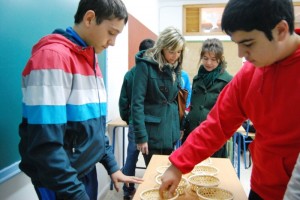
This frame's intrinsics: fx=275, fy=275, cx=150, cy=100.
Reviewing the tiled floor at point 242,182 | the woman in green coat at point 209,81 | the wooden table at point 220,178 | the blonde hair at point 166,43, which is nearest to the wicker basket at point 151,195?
the wooden table at point 220,178

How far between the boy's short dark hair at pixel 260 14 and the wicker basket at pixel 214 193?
0.60 metres

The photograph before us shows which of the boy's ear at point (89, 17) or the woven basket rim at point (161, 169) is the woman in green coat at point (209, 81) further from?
the boy's ear at point (89, 17)

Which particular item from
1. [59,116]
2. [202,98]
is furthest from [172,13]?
[59,116]

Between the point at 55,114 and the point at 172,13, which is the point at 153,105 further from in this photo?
the point at 172,13

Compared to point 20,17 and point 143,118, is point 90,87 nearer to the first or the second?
point 20,17

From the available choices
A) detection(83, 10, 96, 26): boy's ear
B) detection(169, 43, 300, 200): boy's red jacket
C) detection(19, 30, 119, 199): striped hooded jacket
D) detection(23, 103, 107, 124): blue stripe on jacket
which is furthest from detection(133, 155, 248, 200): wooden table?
detection(83, 10, 96, 26): boy's ear

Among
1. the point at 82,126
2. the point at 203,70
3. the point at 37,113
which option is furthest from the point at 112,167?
the point at 203,70

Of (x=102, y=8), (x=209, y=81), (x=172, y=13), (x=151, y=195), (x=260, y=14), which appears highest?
(x=172, y=13)

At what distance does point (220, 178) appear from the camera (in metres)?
1.25

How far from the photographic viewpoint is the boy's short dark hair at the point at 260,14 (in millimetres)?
750

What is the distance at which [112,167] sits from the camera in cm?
128

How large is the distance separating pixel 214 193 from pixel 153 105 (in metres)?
0.98

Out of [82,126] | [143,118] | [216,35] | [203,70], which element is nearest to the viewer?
[82,126]

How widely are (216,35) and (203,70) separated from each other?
12.2ft
